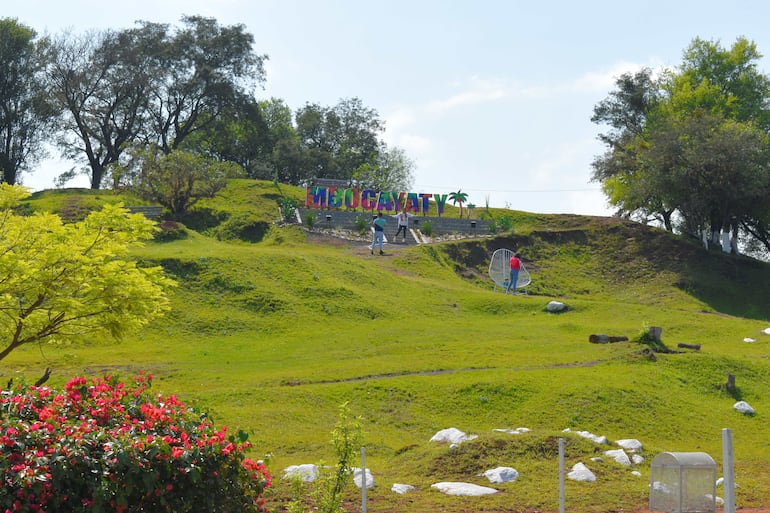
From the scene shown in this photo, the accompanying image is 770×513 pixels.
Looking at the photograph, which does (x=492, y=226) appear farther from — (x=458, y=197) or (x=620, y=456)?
(x=620, y=456)

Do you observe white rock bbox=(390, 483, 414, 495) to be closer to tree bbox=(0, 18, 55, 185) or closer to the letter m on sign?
the letter m on sign

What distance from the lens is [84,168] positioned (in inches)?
2736

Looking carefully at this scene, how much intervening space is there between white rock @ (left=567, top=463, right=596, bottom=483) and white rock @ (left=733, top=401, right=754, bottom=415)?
9.96 meters

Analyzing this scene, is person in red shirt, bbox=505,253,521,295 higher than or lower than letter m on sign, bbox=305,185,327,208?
lower

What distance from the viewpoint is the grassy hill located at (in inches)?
683

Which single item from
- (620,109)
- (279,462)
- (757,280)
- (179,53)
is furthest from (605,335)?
(179,53)

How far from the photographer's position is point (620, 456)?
17266 millimetres

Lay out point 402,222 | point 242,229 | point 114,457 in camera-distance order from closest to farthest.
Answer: point 114,457, point 402,222, point 242,229

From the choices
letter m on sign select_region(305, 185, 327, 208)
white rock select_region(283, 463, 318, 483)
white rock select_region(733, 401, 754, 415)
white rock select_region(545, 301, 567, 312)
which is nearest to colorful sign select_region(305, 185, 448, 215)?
letter m on sign select_region(305, 185, 327, 208)

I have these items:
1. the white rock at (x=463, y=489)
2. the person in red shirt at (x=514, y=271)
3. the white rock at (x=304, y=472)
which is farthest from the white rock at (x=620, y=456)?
the person in red shirt at (x=514, y=271)

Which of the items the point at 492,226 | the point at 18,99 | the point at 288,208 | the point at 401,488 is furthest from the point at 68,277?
the point at 18,99

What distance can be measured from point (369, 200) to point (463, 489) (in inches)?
1623

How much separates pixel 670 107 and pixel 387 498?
53734 mm

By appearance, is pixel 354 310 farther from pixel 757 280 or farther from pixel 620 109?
pixel 620 109
